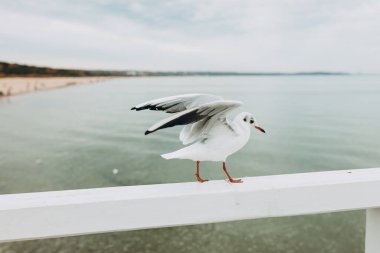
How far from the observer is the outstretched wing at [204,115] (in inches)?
39.5

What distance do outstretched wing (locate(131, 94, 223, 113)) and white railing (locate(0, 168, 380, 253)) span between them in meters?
0.23

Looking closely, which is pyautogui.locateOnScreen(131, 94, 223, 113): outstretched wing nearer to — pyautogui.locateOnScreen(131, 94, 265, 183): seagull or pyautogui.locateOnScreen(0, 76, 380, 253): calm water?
pyautogui.locateOnScreen(131, 94, 265, 183): seagull

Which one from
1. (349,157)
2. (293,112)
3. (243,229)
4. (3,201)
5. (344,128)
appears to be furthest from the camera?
(293,112)

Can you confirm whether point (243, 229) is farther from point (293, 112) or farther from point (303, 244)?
point (293, 112)

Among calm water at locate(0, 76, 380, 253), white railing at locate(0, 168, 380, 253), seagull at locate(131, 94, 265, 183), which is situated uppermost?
seagull at locate(131, 94, 265, 183)

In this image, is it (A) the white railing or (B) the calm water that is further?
(B) the calm water

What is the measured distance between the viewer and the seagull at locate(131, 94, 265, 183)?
103 centimetres

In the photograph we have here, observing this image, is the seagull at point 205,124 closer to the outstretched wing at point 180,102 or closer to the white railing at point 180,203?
the outstretched wing at point 180,102

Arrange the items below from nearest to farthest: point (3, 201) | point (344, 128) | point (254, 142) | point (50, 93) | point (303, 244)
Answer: point (3, 201), point (303, 244), point (254, 142), point (344, 128), point (50, 93)

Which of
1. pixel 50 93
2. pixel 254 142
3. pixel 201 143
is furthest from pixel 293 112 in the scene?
pixel 50 93

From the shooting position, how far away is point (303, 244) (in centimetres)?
293

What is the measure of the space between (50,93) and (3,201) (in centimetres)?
1822

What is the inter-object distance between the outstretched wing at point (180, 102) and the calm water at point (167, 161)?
211cm

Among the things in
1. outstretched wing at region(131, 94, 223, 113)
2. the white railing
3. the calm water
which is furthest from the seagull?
the calm water
